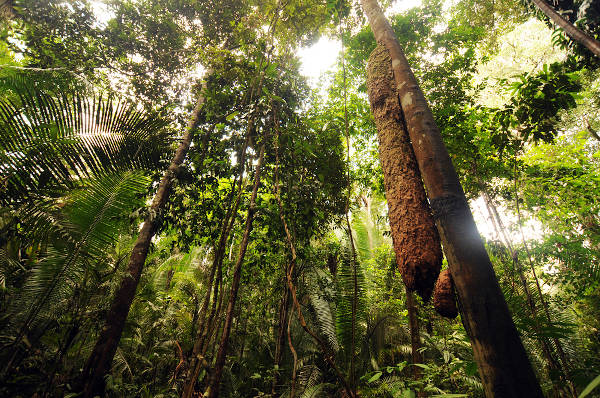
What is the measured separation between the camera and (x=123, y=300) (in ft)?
12.5

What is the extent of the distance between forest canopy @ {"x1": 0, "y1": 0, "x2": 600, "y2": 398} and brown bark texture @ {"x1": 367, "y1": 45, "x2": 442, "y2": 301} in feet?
0.04

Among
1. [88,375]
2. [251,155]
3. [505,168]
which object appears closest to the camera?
[88,375]

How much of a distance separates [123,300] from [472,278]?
456cm

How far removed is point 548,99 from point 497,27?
5084mm

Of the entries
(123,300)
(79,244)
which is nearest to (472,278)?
(79,244)

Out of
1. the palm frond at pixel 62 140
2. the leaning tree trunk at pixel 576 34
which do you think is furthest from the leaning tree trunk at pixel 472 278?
the palm frond at pixel 62 140

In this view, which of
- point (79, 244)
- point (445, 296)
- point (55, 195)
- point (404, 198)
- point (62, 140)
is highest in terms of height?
point (62, 140)

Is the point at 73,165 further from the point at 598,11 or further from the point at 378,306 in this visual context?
the point at 598,11

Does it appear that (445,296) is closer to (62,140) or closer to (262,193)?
(262,193)

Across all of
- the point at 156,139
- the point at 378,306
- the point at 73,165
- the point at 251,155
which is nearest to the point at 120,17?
the point at 156,139

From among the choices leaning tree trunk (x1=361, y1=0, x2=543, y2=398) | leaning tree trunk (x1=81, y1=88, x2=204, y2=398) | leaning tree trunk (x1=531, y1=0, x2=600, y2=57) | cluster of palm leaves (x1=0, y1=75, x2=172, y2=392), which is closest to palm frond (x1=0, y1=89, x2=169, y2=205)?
cluster of palm leaves (x1=0, y1=75, x2=172, y2=392)

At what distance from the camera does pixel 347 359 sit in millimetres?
5242

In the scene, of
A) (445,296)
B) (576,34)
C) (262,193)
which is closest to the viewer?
(445,296)

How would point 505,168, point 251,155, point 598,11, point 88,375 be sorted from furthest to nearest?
point 505,168
point 598,11
point 251,155
point 88,375
